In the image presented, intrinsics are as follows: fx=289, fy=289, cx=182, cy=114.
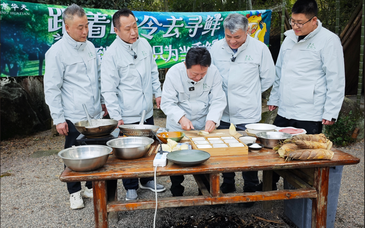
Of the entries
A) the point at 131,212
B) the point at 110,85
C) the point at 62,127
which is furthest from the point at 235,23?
the point at 131,212

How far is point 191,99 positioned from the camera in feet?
10.6

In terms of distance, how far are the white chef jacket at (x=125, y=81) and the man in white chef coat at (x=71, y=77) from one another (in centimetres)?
19

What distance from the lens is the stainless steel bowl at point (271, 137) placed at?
2.53 metres

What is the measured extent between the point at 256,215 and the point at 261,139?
1.19 metres

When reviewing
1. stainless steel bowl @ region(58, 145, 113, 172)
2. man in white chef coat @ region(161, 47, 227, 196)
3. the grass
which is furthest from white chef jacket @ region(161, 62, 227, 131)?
the grass

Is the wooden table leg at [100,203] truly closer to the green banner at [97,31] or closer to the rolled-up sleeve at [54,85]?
the rolled-up sleeve at [54,85]

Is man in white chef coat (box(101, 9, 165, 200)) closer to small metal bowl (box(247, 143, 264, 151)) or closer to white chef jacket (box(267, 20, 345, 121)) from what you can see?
Result: small metal bowl (box(247, 143, 264, 151))

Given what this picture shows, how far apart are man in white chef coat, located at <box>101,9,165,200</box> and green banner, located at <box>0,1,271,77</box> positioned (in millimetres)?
2291

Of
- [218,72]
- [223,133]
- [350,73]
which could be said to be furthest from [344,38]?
[223,133]

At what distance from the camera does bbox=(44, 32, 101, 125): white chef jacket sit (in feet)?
10.4

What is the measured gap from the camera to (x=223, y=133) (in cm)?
289

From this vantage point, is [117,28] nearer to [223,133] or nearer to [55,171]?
[223,133]

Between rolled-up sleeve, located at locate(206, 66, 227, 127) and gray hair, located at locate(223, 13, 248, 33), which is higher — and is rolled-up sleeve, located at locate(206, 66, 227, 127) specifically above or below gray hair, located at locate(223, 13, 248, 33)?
below

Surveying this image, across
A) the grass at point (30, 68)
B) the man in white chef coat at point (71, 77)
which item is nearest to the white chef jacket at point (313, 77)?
the man in white chef coat at point (71, 77)
